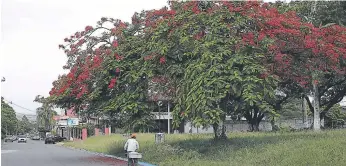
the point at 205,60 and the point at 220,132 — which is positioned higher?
the point at 205,60

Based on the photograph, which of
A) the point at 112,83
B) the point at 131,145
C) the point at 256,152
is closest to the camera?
the point at 131,145

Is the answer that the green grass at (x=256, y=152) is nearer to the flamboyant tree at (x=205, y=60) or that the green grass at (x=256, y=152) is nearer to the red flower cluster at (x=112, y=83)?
the flamboyant tree at (x=205, y=60)

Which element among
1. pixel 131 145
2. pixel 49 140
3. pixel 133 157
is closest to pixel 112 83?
pixel 131 145

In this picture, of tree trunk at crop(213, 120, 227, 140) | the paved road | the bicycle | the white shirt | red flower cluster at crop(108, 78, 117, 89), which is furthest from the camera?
the paved road

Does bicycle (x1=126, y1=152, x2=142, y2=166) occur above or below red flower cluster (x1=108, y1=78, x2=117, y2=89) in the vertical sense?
below

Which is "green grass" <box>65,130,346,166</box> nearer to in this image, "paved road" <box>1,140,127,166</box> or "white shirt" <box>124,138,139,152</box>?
"white shirt" <box>124,138,139,152</box>

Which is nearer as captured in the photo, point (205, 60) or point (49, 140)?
point (205, 60)

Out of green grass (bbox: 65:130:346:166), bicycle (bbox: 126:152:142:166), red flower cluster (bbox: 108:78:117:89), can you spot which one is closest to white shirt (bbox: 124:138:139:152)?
bicycle (bbox: 126:152:142:166)

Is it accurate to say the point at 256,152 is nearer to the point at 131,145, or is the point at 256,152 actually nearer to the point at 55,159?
the point at 131,145

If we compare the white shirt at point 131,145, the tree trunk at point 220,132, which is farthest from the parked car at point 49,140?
the white shirt at point 131,145

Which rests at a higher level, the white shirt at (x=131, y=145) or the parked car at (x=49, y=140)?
the white shirt at (x=131, y=145)

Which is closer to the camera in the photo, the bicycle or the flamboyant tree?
the bicycle

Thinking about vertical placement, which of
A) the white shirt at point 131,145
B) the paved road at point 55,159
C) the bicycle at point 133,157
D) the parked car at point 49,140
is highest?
the white shirt at point 131,145

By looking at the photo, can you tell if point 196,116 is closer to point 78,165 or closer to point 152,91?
point 152,91
